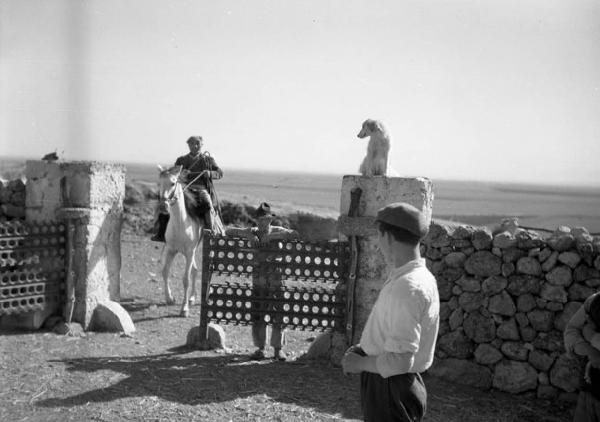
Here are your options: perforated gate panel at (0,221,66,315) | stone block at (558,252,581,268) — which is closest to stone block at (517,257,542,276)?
A: stone block at (558,252,581,268)

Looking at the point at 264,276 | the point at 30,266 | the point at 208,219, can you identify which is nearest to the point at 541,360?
the point at 264,276

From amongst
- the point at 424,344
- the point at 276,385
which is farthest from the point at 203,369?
the point at 424,344

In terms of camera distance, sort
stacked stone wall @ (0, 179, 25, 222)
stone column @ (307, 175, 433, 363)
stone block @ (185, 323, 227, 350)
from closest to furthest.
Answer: stone column @ (307, 175, 433, 363) → stone block @ (185, 323, 227, 350) → stacked stone wall @ (0, 179, 25, 222)

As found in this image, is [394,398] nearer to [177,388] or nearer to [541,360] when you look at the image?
[177,388]

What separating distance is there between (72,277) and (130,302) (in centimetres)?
221

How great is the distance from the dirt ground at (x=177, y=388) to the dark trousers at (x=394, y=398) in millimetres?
2826

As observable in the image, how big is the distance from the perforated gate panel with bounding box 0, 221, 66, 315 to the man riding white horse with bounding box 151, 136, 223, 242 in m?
2.62

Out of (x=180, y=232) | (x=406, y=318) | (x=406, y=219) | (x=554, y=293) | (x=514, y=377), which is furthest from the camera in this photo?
(x=180, y=232)

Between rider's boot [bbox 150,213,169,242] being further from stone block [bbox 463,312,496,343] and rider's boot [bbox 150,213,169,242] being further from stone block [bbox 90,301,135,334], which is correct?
stone block [bbox 463,312,496,343]

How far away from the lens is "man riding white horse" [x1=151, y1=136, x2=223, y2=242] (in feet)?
36.8

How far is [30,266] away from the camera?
8688mm

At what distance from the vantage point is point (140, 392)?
6.55m

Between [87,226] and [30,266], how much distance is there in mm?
895

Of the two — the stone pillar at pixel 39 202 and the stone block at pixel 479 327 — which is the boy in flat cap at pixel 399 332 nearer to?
the stone block at pixel 479 327
